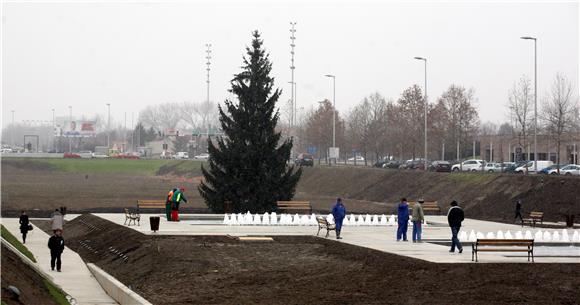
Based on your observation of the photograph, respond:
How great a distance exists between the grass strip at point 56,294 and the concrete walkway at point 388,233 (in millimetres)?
10429

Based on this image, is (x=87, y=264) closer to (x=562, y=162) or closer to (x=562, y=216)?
(x=562, y=216)

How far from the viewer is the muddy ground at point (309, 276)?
2450 centimetres

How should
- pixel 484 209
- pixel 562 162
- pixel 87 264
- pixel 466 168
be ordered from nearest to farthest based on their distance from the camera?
1. pixel 87 264
2. pixel 484 209
3. pixel 466 168
4. pixel 562 162

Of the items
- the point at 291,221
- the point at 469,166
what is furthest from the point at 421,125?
the point at 291,221

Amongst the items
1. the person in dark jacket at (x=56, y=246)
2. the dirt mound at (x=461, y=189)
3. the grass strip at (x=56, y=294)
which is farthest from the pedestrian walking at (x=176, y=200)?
the grass strip at (x=56, y=294)

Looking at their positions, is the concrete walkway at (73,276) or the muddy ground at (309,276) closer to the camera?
the muddy ground at (309,276)

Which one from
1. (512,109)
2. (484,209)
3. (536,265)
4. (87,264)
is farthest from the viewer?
(512,109)

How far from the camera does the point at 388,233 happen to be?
4169 cm

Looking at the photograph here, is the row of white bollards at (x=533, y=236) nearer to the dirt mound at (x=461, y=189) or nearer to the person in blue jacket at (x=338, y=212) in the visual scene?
the person in blue jacket at (x=338, y=212)

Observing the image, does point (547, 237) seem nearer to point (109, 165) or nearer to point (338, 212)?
point (338, 212)

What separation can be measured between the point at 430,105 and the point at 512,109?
25.1m

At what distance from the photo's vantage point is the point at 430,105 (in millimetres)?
111438

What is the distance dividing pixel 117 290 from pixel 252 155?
1147 inches

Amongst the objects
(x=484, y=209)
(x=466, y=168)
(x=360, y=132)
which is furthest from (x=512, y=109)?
(x=360, y=132)
